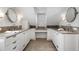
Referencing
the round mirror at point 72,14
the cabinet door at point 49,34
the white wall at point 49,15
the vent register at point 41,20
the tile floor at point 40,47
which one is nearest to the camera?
the round mirror at point 72,14

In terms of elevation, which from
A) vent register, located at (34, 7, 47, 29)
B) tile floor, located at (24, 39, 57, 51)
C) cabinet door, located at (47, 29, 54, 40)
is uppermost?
vent register, located at (34, 7, 47, 29)

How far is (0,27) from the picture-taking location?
2924 millimetres

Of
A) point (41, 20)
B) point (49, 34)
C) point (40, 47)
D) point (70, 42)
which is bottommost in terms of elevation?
point (40, 47)

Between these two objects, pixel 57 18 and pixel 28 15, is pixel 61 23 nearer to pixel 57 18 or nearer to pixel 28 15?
pixel 57 18

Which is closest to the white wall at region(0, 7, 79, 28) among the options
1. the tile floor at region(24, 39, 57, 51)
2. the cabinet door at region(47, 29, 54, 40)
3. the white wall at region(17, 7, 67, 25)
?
the white wall at region(17, 7, 67, 25)

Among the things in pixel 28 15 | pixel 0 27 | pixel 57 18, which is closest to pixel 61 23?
pixel 57 18

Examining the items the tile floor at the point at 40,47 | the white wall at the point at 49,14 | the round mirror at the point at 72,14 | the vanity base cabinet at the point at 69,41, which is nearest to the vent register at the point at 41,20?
the white wall at the point at 49,14

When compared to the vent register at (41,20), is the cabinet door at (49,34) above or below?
below

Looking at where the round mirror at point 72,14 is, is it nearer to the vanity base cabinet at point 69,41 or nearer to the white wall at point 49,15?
the white wall at point 49,15

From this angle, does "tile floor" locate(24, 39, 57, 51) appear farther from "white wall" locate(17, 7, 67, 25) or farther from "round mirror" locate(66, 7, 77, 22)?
"round mirror" locate(66, 7, 77, 22)

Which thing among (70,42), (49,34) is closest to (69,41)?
(70,42)

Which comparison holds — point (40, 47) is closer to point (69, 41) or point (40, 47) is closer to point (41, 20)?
point (69, 41)
